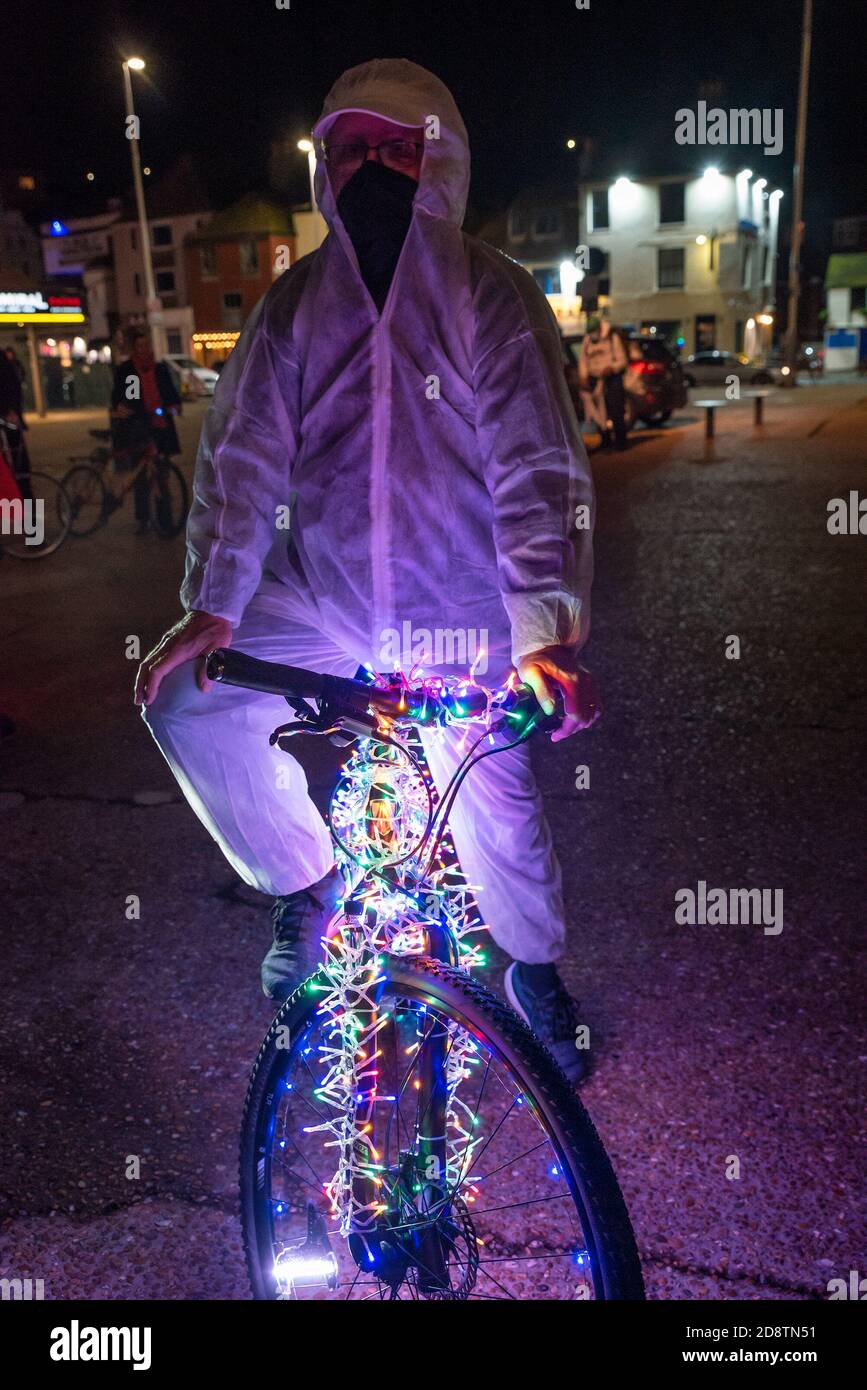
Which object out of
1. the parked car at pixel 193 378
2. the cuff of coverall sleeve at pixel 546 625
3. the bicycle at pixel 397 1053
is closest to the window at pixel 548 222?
the parked car at pixel 193 378

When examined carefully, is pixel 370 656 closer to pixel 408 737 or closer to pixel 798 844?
pixel 408 737

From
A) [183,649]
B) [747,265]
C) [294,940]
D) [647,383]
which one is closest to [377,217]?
[183,649]

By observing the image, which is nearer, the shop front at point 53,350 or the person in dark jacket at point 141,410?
the person in dark jacket at point 141,410

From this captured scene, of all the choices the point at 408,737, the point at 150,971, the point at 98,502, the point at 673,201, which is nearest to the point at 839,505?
the point at 98,502

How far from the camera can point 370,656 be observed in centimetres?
274

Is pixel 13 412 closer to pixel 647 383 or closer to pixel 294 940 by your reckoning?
pixel 294 940

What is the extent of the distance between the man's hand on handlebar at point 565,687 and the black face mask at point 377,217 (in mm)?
885

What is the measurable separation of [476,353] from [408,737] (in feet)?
2.90

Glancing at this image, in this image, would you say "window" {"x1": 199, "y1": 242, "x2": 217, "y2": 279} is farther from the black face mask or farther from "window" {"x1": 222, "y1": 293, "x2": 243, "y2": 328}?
the black face mask

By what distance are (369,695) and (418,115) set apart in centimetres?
123

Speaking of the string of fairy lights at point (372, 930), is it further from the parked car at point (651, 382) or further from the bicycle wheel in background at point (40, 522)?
the parked car at point (651, 382)

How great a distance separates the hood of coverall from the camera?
2436mm

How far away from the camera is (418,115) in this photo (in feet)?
7.98

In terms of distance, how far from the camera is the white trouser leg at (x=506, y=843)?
2.76m
